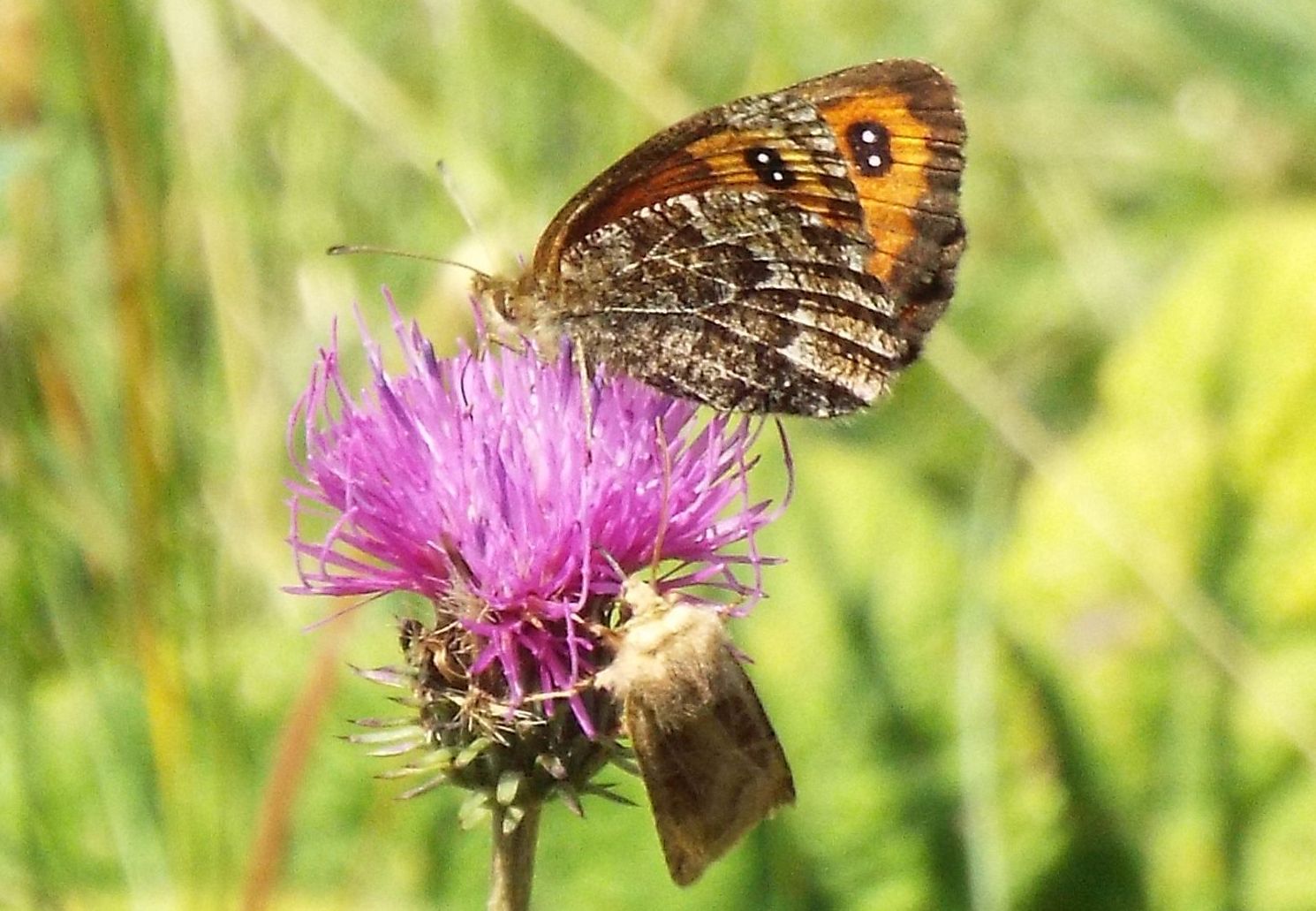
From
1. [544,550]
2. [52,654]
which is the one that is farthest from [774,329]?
[52,654]

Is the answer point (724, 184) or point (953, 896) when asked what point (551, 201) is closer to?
point (724, 184)

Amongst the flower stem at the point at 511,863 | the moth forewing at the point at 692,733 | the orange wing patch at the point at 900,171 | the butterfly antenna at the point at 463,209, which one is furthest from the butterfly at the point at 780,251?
the flower stem at the point at 511,863

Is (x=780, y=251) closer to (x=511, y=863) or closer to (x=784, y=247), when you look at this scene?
(x=784, y=247)

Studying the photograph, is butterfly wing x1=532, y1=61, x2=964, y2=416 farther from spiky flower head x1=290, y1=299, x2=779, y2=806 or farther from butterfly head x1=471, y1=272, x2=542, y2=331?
spiky flower head x1=290, y1=299, x2=779, y2=806

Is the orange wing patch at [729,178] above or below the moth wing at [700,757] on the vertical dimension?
above

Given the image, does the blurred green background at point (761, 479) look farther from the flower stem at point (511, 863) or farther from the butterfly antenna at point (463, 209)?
the flower stem at point (511, 863)

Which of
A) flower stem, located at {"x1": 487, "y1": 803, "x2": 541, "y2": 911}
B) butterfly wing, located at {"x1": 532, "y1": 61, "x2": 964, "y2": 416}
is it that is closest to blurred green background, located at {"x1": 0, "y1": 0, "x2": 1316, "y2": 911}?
butterfly wing, located at {"x1": 532, "y1": 61, "x2": 964, "y2": 416}
